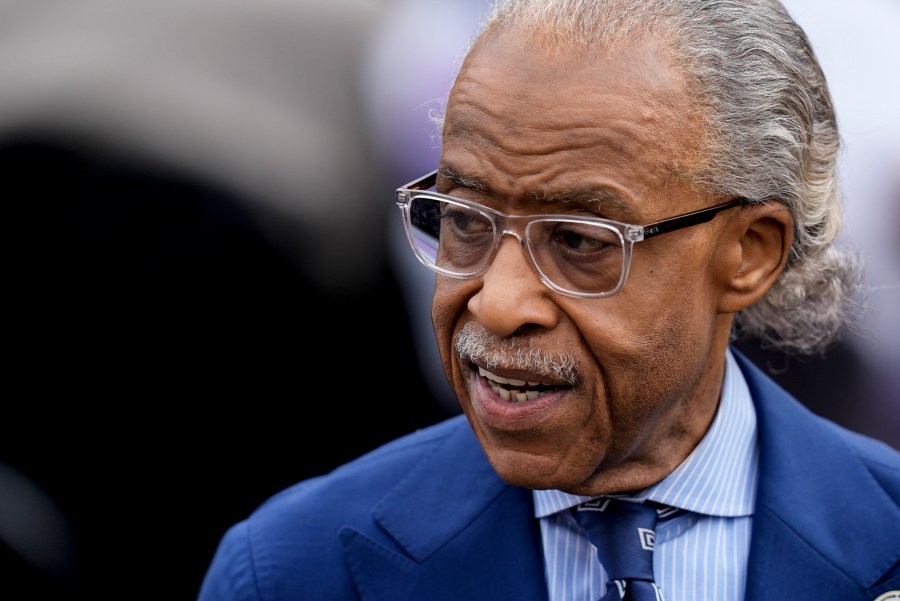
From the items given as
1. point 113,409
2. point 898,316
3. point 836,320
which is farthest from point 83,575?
point 898,316

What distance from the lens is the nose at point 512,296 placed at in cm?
189

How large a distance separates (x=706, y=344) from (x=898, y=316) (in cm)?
181

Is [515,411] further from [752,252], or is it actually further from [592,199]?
[752,252]

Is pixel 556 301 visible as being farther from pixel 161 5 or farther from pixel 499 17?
pixel 161 5

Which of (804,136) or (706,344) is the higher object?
(804,136)

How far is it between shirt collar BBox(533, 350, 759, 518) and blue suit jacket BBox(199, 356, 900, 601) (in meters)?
0.04

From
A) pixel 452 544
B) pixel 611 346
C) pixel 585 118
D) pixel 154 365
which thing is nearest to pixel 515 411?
pixel 611 346

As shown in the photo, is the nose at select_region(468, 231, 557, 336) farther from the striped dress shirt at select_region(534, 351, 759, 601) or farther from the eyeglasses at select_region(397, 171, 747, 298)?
the striped dress shirt at select_region(534, 351, 759, 601)

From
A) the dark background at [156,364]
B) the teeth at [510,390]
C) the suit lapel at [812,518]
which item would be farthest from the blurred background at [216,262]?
the teeth at [510,390]

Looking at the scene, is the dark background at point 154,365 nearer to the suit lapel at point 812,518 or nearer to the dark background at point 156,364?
the dark background at point 156,364

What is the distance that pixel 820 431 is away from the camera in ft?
7.75

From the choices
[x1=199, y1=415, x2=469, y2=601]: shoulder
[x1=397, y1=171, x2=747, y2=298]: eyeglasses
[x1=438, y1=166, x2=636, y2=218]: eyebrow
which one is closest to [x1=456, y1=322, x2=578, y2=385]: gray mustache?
[x1=397, y1=171, x2=747, y2=298]: eyeglasses

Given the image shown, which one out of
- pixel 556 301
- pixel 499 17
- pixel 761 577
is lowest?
pixel 761 577

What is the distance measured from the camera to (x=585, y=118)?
188 cm
